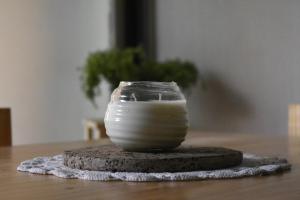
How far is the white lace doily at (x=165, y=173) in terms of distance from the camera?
975mm

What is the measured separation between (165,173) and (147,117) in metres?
0.13

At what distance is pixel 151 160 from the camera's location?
3.36 feet

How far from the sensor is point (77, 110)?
4.07 meters

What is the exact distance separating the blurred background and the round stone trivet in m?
2.06

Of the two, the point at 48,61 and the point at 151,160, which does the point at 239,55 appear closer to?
the point at 48,61

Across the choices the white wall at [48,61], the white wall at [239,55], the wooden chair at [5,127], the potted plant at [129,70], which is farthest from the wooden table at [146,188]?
the white wall at [48,61]

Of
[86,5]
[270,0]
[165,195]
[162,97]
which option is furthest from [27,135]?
[165,195]

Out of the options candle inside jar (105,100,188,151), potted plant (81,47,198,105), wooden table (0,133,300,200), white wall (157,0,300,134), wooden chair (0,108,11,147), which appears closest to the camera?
wooden table (0,133,300,200)

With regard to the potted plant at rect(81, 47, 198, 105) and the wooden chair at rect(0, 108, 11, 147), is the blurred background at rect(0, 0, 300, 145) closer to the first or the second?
the potted plant at rect(81, 47, 198, 105)

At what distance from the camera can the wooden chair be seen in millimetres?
1972

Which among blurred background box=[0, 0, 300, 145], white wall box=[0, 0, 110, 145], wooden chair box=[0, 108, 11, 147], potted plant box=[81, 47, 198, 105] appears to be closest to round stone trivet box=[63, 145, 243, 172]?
wooden chair box=[0, 108, 11, 147]

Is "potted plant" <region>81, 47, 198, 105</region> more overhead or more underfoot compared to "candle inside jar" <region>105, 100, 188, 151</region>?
more overhead

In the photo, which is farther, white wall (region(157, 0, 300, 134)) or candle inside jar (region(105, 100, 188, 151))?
white wall (region(157, 0, 300, 134))

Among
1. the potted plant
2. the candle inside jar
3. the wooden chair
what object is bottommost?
the wooden chair
